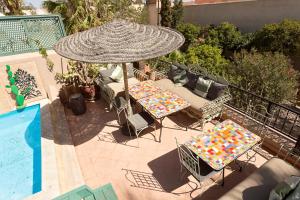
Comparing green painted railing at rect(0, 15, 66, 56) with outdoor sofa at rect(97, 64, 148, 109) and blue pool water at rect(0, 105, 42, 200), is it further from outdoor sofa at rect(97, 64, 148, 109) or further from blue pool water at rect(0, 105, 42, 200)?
outdoor sofa at rect(97, 64, 148, 109)

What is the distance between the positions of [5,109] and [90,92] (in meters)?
3.62

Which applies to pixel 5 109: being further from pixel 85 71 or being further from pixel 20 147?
pixel 85 71

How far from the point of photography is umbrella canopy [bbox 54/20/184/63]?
14.8 feet

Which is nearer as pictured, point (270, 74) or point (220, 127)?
point (220, 127)

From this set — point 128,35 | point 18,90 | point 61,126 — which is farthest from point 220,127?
point 18,90

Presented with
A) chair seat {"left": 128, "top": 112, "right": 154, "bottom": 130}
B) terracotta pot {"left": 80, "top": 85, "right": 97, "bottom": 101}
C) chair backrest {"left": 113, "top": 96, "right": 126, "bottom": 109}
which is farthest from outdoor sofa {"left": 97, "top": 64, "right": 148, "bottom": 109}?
chair seat {"left": 128, "top": 112, "right": 154, "bottom": 130}

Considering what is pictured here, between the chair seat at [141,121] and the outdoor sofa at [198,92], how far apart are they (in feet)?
5.04

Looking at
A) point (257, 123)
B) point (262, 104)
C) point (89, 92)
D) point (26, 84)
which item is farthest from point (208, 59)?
point (26, 84)

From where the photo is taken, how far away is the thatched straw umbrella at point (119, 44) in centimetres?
450

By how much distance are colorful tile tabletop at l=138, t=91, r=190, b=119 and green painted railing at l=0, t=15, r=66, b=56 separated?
6.05 m

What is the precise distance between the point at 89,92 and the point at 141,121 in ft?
10.7

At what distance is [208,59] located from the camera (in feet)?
47.5

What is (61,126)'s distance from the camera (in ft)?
21.6

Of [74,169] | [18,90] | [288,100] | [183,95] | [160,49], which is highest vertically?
[160,49]
